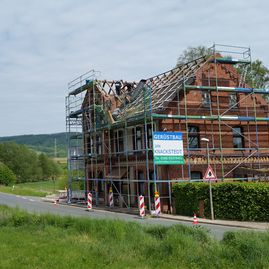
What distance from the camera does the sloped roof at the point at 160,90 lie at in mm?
29062

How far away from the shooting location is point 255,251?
380 inches

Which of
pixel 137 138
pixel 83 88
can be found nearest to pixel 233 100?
pixel 137 138

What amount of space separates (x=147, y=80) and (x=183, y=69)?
14.6 ft

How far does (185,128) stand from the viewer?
29359 mm

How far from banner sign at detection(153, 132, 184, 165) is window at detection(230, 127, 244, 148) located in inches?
245

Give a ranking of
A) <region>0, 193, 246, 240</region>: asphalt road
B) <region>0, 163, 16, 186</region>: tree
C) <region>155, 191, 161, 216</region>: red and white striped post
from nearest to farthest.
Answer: <region>0, 193, 246, 240</region>: asphalt road, <region>155, 191, 161, 216</region>: red and white striped post, <region>0, 163, 16, 186</region>: tree

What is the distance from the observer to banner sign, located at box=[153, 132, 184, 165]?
86.8ft

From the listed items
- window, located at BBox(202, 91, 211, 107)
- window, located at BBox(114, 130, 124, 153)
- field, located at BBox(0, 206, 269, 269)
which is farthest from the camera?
window, located at BBox(114, 130, 124, 153)

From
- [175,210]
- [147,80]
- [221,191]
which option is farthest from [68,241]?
[147,80]

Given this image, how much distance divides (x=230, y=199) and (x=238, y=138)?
9831 millimetres

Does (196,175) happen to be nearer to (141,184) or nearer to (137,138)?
(141,184)

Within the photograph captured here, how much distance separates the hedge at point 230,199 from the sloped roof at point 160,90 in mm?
6195

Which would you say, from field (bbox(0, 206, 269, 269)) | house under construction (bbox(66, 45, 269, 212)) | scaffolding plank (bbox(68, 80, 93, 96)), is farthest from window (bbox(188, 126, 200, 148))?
field (bbox(0, 206, 269, 269))

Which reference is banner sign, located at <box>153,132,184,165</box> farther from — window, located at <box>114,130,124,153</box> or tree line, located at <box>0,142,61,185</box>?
tree line, located at <box>0,142,61,185</box>
